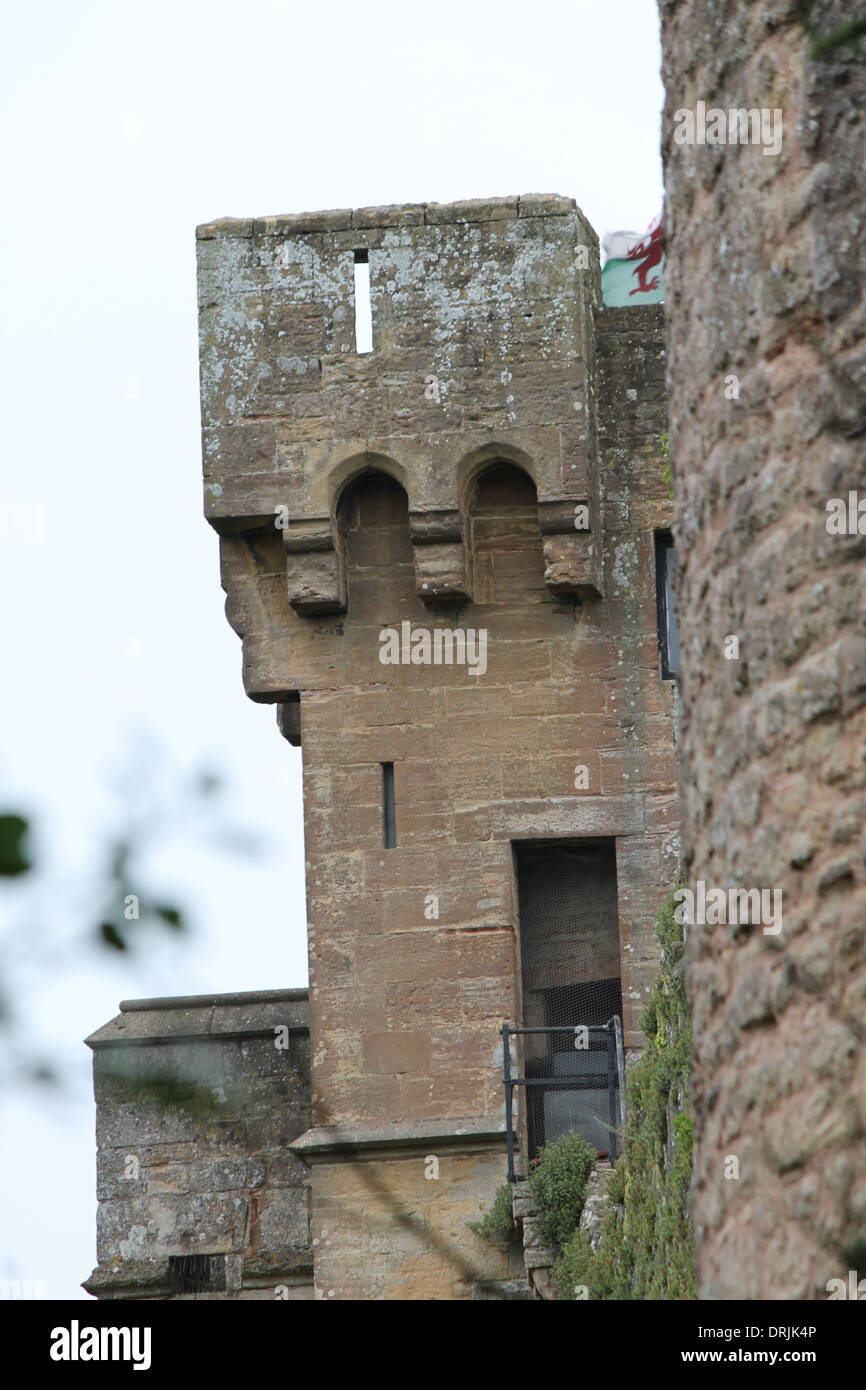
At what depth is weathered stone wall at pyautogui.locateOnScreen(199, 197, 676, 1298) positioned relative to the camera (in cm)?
1169

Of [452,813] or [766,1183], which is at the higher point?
[452,813]

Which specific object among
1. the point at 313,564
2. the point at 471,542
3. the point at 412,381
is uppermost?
the point at 412,381

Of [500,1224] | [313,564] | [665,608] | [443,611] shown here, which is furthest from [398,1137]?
[665,608]

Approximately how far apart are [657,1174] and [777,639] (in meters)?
4.20

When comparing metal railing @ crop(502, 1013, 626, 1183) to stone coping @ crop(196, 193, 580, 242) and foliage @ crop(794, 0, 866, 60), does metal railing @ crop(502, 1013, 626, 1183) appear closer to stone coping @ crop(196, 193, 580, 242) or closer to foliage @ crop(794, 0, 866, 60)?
stone coping @ crop(196, 193, 580, 242)

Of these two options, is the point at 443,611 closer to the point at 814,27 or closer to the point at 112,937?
the point at 814,27

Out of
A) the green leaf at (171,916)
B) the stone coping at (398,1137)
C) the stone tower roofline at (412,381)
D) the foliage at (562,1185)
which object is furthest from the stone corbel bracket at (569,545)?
the green leaf at (171,916)

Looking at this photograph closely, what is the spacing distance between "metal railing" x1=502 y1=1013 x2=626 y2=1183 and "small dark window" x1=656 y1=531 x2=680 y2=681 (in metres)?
1.73

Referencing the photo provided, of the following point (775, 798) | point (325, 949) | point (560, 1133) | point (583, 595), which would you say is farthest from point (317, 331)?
point (775, 798)

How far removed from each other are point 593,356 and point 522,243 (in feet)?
2.09

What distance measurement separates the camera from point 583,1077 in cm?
1123

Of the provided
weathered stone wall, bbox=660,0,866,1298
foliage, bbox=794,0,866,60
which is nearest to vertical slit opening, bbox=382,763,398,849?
weathered stone wall, bbox=660,0,866,1298

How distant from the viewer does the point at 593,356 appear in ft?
39.8
